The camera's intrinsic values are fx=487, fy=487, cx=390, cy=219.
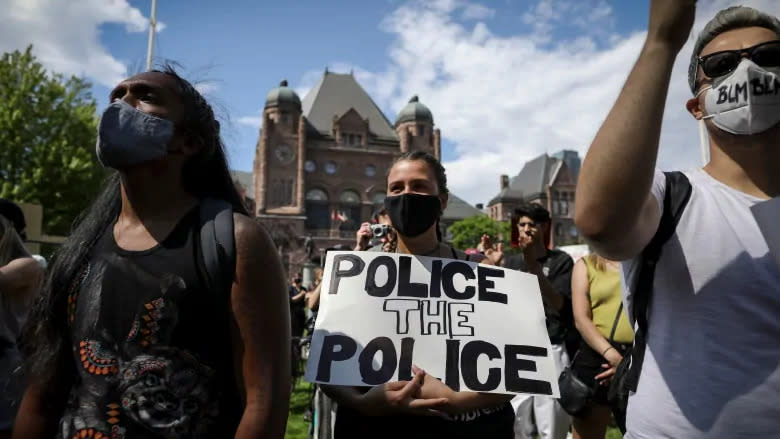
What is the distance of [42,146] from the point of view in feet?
77.2

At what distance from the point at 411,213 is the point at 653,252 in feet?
3.79

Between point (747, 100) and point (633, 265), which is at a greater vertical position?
point (747, 100)

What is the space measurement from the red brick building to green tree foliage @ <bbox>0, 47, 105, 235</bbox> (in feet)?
82.6

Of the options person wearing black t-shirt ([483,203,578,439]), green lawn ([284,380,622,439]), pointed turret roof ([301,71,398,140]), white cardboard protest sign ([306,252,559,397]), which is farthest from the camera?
pointed turret roof ([301,71,398,140])

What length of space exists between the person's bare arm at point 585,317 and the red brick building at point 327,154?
46.3m

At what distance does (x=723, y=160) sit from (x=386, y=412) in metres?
1.43

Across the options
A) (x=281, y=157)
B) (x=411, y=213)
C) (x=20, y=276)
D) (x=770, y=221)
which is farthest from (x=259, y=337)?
(x=281, y=157)

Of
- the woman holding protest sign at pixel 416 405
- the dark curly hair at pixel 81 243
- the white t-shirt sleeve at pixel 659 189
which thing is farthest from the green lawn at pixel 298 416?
the white t-shirt sleeve at pixel 659 189

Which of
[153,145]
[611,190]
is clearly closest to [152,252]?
[153,145]

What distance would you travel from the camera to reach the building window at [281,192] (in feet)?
174

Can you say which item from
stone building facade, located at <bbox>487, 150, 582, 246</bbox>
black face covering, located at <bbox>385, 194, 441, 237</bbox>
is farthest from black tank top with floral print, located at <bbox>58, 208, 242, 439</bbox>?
stone building facade, located at <bbox>487, 150, 582, 246</bbox>

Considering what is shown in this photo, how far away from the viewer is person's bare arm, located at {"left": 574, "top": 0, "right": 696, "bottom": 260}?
40.8 inches

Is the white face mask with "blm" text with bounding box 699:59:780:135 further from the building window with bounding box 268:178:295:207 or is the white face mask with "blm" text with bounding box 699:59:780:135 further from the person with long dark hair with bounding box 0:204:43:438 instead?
the building window with bounding box 268:178:295:207

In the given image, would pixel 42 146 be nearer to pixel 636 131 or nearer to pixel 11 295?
pixel 11 295
